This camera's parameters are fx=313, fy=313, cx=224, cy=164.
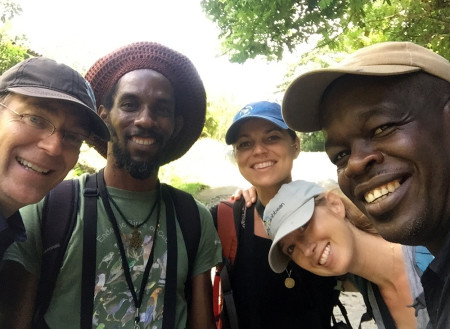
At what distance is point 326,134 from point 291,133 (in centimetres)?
136

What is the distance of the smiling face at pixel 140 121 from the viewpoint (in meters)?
2.11

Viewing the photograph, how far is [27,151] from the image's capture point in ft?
4.96

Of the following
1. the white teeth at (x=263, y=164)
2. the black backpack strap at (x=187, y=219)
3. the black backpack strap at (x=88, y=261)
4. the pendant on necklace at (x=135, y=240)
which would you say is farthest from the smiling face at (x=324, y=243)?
the black backpack strap at (x=88, y=261)

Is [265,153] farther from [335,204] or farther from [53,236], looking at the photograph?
[53,236]

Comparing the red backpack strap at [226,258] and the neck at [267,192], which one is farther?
the neck at [267,192]

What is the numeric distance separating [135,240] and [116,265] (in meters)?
0.18

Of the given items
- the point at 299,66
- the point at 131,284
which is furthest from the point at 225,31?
the point at 299,66

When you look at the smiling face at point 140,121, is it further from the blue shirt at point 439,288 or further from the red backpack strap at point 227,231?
the blue shirt at point 439,288

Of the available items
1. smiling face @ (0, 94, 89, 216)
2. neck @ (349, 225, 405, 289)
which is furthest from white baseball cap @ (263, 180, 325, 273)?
smiling face @ (0, 94, 89, 216)

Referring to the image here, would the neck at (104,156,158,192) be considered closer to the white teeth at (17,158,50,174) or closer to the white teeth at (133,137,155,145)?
the white teeth at (133,137,155,145)

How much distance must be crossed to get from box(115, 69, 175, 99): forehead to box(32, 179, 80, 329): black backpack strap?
79 centimetres

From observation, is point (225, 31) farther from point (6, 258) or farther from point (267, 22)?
point (6, 258)

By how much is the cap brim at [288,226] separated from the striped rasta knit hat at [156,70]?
3.84 ft

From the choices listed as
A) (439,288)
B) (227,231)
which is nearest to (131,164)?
(227,231)
